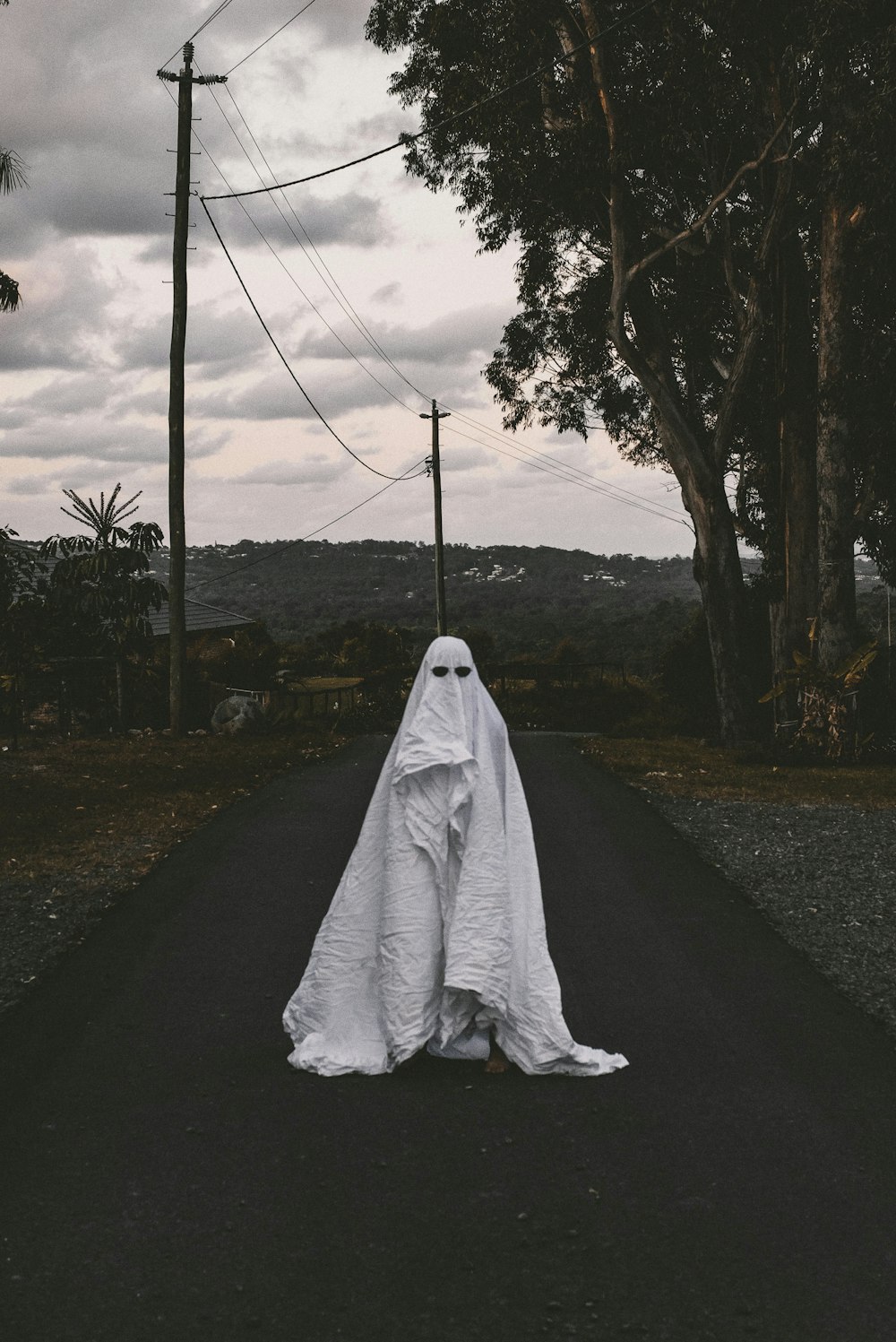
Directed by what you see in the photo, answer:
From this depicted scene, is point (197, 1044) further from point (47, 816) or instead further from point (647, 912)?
point (47, 816)

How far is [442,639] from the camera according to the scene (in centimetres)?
508

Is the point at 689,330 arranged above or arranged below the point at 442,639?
above

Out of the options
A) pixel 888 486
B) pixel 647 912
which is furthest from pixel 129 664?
pixel 647 912

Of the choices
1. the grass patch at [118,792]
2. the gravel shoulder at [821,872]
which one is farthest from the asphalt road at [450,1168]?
the grass patch at [118,792]

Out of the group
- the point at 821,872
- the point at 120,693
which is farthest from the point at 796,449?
the point at 821,872

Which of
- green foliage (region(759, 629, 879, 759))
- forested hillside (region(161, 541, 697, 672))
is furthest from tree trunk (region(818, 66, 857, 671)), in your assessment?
forested hillside (region(161, 541, 697, 672))

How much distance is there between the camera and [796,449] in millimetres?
21234

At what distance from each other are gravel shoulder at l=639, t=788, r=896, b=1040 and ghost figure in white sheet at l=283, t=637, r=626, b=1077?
181 cm

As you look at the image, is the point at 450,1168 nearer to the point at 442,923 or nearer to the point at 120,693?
the point at 442,923

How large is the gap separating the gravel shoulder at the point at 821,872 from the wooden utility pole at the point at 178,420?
371 inches

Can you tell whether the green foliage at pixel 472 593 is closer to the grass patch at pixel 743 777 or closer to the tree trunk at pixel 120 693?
the tree trunk at pixel 120 693

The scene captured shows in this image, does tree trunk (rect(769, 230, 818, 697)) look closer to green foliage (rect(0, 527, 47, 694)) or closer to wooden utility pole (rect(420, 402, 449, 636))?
green foliage (rect(0, 527, 47, 694))

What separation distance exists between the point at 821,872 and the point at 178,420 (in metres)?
A: 14.7

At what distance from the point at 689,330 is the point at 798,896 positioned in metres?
→ 17.8
